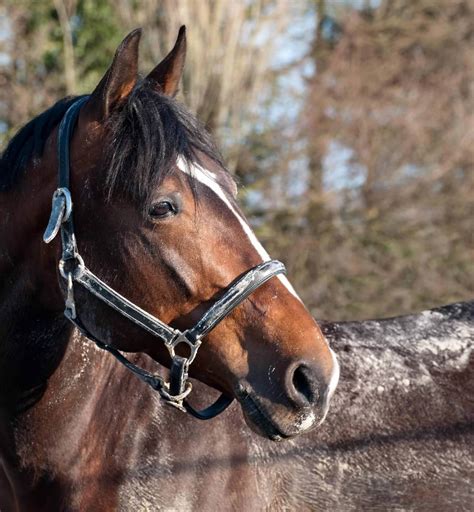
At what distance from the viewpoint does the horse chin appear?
270cm


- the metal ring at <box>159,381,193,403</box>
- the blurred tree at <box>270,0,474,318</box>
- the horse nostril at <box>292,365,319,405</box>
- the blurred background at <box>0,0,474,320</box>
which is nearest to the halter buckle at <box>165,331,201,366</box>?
the metal ring at <box>159,381,193,403</box>

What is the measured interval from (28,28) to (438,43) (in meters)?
7.29

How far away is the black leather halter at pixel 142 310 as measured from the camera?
2.73 metres

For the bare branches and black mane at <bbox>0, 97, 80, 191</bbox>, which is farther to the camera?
the bare branches

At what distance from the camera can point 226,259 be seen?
277 cm

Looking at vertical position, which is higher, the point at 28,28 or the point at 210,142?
the point at 210,142

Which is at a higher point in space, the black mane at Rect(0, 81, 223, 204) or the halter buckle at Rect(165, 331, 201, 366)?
the black mane at Rect(0, 81, 223, 204)

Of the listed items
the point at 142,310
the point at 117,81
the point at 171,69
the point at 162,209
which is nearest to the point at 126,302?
the point at 142,310

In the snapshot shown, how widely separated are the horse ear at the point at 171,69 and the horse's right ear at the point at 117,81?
241mm

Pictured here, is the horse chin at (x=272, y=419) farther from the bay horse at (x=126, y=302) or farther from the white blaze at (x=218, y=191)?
the white blaze at (x=218, y=191)

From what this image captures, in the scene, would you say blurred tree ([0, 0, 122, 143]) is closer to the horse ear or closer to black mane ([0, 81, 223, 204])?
the horse ear

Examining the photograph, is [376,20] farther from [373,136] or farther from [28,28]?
[28,28]

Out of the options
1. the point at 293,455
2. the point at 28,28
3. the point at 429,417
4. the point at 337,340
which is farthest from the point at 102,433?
the point at 28,28

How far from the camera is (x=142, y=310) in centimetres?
283
